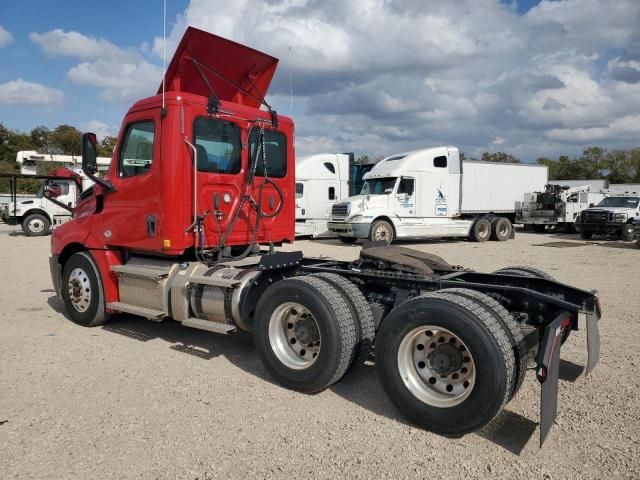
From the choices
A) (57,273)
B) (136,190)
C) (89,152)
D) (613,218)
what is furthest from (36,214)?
(613,218)

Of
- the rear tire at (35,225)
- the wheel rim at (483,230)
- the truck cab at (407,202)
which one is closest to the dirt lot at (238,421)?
the truck cab at (407,202)

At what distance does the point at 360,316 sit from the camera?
438 centimetres

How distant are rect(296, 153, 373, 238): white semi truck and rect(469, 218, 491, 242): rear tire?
5177mm

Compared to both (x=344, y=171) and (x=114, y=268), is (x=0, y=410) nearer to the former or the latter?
(x=114, y=268)

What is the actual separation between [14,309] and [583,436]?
304 inches

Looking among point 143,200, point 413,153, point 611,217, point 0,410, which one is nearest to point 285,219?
point 143,200

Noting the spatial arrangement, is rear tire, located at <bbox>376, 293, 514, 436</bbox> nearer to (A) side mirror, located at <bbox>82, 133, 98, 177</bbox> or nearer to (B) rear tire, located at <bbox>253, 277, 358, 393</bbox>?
(B) rear tire, located at <bbox>253, 277, 358, 393</bbox>

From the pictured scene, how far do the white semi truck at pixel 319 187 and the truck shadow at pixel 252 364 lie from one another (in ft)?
40.4

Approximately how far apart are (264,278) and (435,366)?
2138 mm

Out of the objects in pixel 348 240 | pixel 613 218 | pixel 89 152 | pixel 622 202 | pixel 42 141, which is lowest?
pixel 348 240

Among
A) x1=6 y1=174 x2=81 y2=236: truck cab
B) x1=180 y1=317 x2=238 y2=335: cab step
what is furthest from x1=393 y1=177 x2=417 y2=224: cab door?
x1=180 y1=317 x2=238 y2=335: cab step

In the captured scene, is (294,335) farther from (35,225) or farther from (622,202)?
(622,202)

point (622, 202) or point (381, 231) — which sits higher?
point (622, 202)

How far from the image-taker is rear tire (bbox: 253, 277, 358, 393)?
4.21 metres
